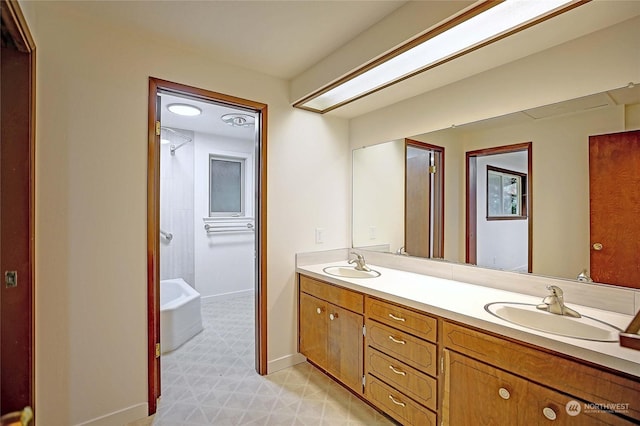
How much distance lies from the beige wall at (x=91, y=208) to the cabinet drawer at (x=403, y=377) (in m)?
1.41

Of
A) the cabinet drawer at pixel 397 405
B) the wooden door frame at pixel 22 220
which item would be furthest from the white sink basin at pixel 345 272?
the wooden door frame at pixel 22 220

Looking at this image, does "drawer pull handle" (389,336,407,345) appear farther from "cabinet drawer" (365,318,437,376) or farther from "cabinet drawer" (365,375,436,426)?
"cabinet drawer" (365,375,436,426)

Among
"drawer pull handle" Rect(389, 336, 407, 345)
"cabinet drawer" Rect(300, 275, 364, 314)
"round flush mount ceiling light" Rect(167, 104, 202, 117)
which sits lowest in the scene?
"drawer pull handle" Rect(389, 336, 407, 345)

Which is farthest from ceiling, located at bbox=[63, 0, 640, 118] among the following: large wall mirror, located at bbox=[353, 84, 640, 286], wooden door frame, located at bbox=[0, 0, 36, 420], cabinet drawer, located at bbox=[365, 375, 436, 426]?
cabinet drawer, located at bbox=[365, 375, 436, 426]

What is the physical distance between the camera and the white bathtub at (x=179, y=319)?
277cm

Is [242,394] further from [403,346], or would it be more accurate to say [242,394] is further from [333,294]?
[403,346]

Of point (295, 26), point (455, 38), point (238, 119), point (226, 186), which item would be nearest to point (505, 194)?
point (455, 38)

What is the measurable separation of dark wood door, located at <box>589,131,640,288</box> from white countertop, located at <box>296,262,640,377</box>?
207mm

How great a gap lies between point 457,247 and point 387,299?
69cm

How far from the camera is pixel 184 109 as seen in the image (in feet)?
9.82

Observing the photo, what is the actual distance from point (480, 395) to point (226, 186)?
3928mm

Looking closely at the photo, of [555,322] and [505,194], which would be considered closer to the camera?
[555,322]

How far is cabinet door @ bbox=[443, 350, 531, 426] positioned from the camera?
1.19 m

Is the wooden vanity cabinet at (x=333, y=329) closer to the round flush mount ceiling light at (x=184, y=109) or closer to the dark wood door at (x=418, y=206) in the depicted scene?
the dark wood door at (x=418, y=206)
